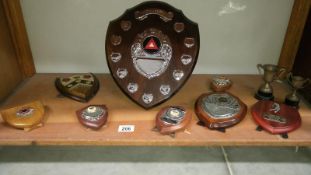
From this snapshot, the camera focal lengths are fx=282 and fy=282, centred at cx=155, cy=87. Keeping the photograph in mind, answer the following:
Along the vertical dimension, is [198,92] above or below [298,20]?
below

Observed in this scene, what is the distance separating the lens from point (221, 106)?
77 centimetres

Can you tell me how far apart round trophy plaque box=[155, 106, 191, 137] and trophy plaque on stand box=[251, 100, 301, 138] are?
0.19 metres

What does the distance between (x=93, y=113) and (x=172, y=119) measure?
208mm

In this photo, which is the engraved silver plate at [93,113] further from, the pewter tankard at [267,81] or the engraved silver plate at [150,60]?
the pewter tankard at [267,81]

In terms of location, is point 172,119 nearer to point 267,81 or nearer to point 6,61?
point 267,81

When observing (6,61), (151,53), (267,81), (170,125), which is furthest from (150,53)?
(6,61)

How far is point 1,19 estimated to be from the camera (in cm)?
87

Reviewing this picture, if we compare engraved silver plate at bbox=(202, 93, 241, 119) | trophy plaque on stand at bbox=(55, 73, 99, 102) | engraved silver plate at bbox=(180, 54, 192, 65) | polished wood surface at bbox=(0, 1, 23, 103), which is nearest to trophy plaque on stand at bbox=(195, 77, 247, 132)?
engraved silver plate at bbox=(202, 93, 241, 119)

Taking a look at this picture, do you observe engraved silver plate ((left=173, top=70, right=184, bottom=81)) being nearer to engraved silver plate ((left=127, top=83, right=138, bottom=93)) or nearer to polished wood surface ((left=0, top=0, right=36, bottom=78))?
engraved silver plate ((left=127, top=83, right=138, bottom=93))

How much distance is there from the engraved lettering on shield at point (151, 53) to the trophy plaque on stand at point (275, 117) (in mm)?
287

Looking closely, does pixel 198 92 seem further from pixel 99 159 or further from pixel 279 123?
pixel 99 159

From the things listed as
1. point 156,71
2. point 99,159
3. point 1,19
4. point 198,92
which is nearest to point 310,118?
point 198,92

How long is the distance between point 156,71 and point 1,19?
0.51m

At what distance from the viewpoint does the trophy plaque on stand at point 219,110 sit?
2.40ft
